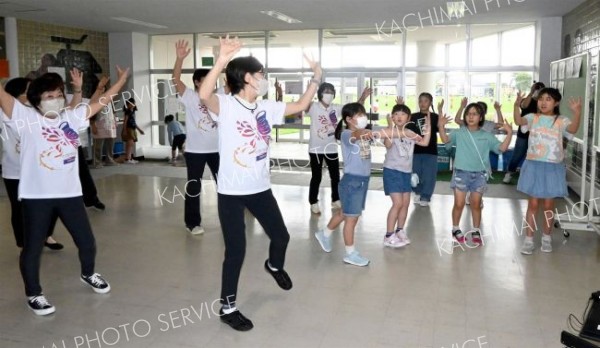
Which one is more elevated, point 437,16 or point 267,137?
point 437,16

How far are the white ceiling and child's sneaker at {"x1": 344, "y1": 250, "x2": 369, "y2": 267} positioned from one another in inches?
177

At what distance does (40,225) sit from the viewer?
11.2ft

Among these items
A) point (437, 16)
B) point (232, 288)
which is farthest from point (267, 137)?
point (437, 16)

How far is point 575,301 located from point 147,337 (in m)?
2.83

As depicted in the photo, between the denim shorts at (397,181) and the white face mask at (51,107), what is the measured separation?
2.80 m

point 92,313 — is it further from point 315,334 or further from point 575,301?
point 575,301

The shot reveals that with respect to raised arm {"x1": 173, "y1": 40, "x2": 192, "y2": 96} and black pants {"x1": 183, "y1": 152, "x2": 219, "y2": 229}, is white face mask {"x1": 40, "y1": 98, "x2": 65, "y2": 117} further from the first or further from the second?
black pants {"x1": 183, "y1": 152, "x2": 219, "y2": 229}

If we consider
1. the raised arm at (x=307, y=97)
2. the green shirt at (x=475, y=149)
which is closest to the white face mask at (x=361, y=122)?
the raised arm at (x=307, y=97)

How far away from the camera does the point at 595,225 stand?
17.1 ft

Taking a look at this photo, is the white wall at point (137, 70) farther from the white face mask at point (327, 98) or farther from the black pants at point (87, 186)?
the white face mask at point (327, 98)

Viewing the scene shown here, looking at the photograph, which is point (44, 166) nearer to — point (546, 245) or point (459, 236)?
point (459, 236)

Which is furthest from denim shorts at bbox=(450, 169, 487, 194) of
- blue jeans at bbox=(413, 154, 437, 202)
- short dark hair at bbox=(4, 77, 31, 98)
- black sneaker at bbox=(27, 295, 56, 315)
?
short dark hair at bbox=(4, 77, 31, 98)

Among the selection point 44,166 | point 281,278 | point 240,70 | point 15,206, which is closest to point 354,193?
point 281,278

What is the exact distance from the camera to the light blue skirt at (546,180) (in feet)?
15.7
